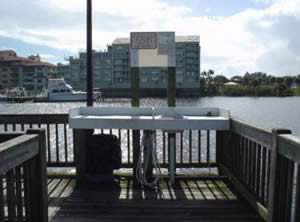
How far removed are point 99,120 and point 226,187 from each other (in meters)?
1.57

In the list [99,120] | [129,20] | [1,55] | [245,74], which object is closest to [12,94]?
[1,55]

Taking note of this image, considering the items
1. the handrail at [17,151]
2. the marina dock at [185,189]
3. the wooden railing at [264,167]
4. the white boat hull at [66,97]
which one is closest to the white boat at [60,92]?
the white boat hull at [66,97]

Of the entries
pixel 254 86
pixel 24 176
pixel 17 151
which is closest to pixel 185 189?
pixel 24 176

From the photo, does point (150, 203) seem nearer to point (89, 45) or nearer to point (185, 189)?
point (185, 189)

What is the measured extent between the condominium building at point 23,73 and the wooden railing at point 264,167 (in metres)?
83.2

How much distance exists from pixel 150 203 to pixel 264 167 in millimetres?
1129

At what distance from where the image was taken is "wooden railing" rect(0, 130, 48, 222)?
80.6 inches

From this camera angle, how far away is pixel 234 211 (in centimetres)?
339

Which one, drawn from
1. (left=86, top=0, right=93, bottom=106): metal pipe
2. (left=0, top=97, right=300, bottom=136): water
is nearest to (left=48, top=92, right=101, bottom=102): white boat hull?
(left=0, top=97, right=300, bottom=136): water

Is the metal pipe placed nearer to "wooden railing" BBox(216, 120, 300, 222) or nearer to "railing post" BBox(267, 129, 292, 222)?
"wooden railing" BBox(216, 120, 300, 222)

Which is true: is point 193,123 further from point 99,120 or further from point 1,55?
point 1,55

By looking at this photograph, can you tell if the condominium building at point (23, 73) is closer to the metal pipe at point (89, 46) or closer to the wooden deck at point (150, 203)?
the metal pipe at point (89, 46)

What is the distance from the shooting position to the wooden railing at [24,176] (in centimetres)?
205

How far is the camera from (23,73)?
84.1 meters
